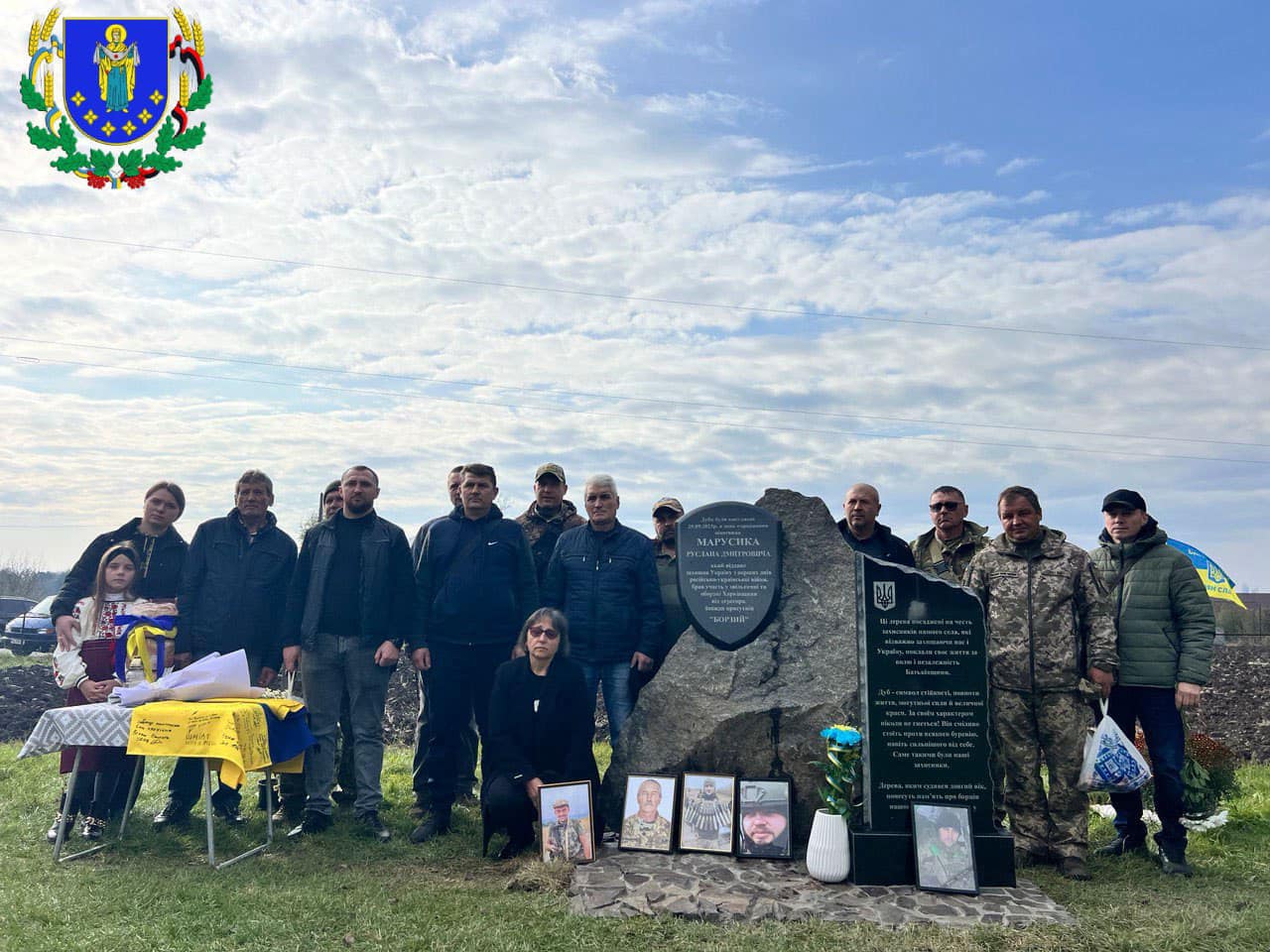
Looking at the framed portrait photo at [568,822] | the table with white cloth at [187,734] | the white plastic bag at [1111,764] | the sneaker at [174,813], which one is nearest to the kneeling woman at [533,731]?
the framed portrait photo at [568,822]

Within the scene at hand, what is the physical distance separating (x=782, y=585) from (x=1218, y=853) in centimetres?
311

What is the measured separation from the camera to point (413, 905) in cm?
469

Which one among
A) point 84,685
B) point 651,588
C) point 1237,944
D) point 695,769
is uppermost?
point 651,588

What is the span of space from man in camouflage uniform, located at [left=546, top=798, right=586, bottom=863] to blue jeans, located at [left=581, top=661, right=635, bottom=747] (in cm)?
79

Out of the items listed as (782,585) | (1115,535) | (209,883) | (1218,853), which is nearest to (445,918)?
(209,883)

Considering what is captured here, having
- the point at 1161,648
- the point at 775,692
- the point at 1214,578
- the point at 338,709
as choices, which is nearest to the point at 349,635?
the point at 338,709

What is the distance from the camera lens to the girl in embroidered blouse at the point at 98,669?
231 inches

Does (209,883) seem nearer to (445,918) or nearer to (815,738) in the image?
(445,918)

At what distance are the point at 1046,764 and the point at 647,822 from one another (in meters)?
2.23

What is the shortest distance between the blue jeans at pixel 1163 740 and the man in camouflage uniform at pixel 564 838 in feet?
10.2

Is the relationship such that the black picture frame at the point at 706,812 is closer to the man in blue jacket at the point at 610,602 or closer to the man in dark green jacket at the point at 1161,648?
the man in blue jacket at the point at 610,602

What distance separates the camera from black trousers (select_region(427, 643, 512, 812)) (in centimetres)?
605

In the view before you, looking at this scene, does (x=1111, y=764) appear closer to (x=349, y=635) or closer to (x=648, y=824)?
(x=648, y=824)

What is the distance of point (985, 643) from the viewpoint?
530 centimetres
